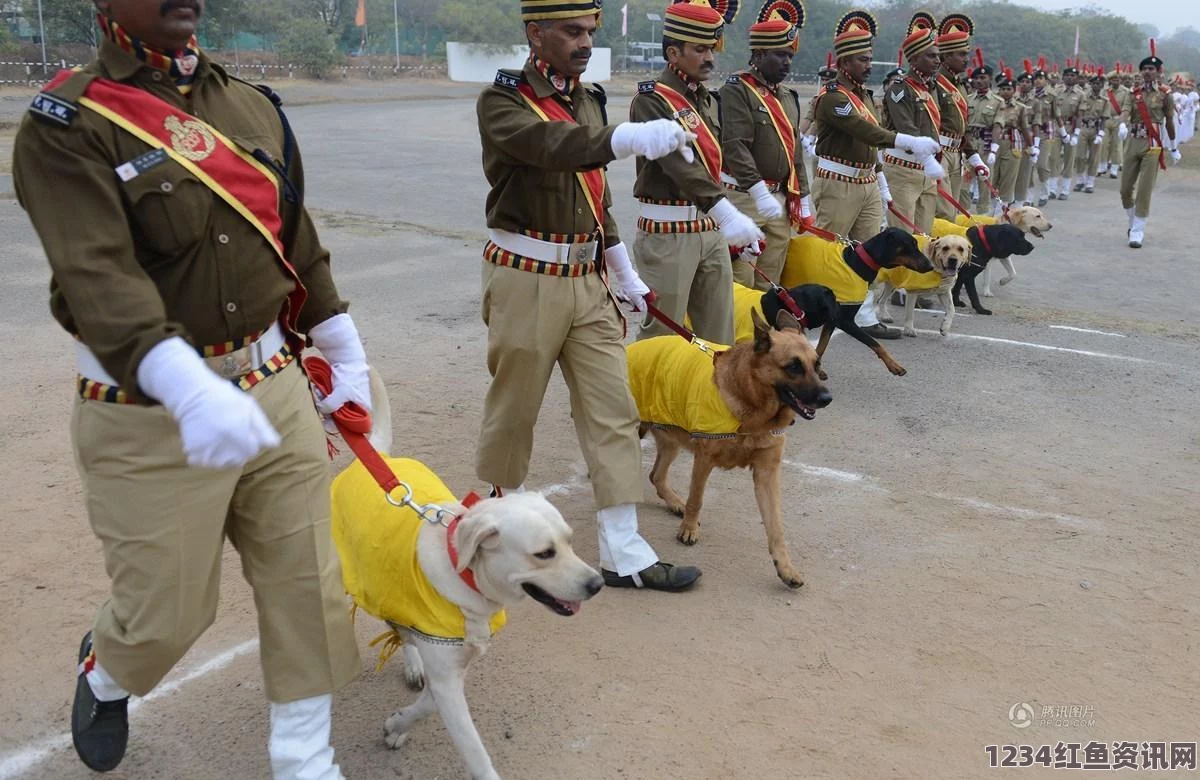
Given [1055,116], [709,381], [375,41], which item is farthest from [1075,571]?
[375,41]

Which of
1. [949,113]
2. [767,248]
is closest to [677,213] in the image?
[767,248]

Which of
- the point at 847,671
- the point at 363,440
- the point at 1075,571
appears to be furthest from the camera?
the point at 1075,571

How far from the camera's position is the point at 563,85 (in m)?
4.54

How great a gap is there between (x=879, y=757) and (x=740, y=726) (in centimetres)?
48

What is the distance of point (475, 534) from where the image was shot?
10.0 ft

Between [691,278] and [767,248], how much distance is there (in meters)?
1.95

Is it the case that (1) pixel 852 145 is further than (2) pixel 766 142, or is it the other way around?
(1) pixel 852 145

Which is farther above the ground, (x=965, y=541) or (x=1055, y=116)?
(x=1055, y=116)

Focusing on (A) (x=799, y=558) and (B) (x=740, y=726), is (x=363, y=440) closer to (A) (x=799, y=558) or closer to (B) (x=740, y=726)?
(B) (x=740, y=726)

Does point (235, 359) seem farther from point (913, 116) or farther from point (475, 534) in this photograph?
point (913, 116)

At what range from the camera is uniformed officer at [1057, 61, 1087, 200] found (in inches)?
825

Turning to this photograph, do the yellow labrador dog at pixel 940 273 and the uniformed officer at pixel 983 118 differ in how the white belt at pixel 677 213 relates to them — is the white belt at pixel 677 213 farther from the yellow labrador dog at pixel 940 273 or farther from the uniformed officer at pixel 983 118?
the uniformed officer at pixel 983 118

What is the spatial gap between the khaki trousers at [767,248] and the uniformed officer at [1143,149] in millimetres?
9329

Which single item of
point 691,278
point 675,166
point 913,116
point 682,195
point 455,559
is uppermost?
point 913,116
